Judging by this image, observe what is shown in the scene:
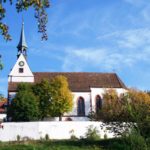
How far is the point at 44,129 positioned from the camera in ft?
169

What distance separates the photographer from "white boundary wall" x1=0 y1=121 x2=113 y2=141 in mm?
50219

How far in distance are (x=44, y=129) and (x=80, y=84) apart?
87.5 feet

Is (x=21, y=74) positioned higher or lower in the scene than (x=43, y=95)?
higher

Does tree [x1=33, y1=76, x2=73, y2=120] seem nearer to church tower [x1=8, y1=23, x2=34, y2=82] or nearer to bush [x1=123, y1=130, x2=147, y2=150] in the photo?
church tower [x1=8, y1=23, x2=34, y2=82]

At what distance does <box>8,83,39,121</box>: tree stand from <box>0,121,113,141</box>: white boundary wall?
11.5m

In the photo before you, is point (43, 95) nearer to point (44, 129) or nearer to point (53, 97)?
point (53, 97)

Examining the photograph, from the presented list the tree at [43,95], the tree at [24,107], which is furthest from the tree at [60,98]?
the tree at [24,107]

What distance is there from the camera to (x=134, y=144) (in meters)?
15.1

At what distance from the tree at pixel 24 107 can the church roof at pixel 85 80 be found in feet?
23.4

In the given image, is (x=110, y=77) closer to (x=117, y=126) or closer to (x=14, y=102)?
(x=14, y=102)

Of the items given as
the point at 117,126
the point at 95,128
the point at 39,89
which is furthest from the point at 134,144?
the point at 39,89

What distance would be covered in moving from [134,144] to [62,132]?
37027 mm

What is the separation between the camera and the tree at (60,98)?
6862 cm

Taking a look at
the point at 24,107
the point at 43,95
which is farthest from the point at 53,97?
the point at 24,107
